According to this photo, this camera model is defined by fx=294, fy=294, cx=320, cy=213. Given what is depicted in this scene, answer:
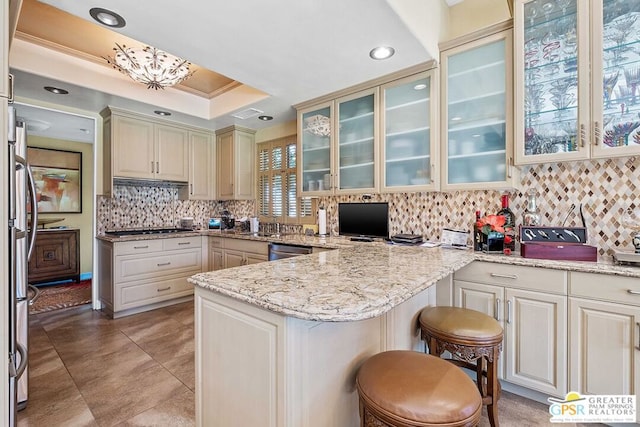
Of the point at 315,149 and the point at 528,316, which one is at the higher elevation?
the point at 315,149

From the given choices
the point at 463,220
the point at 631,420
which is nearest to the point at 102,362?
the point at 463,220

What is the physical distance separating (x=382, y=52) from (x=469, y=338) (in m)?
2.09

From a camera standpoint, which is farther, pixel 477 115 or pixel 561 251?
pixel 477 115

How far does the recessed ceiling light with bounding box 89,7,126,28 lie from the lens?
180 cm

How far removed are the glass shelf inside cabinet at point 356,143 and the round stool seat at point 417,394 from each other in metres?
2.03

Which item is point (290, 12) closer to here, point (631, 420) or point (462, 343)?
point (462, 343)

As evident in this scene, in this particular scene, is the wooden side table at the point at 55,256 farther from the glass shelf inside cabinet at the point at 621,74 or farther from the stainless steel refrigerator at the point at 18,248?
the glass shelf inside cabinet at the point at 621,74

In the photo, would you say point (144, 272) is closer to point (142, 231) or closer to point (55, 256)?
point (142, 231)

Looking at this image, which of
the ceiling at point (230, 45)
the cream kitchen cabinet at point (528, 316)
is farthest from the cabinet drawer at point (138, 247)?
the cream kitchen cabinet at point (528, 316)

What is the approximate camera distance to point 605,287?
64.1 inches

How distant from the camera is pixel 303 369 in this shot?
3.30 feet

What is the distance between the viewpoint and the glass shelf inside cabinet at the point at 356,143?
9.70 ft

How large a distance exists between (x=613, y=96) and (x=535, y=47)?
0.59m

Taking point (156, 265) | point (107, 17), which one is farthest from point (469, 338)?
point (156, 265)
